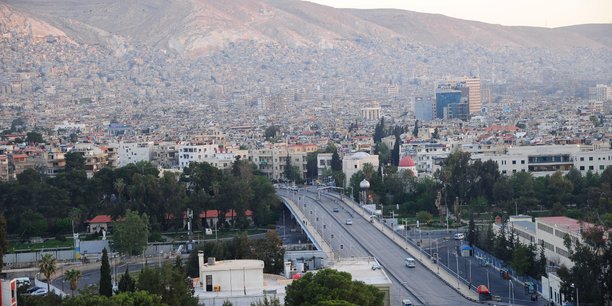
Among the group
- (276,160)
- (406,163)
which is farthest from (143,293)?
(276,160)

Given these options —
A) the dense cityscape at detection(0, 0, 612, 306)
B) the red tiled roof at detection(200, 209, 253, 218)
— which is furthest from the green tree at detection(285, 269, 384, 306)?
the red tiled roof at detection(200, 209, 253, 218)

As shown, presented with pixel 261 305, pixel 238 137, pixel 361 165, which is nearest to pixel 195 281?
pixel 261 305

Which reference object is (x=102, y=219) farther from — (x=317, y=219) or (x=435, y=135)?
(x=435, y=135)

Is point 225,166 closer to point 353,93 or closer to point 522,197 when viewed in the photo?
point 522,197

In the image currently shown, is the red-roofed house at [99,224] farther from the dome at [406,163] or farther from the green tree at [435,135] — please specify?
the green tree at [435,135]

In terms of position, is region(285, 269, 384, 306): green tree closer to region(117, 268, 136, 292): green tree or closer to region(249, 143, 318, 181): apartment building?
region(117, 268, 136, 292): green tree
